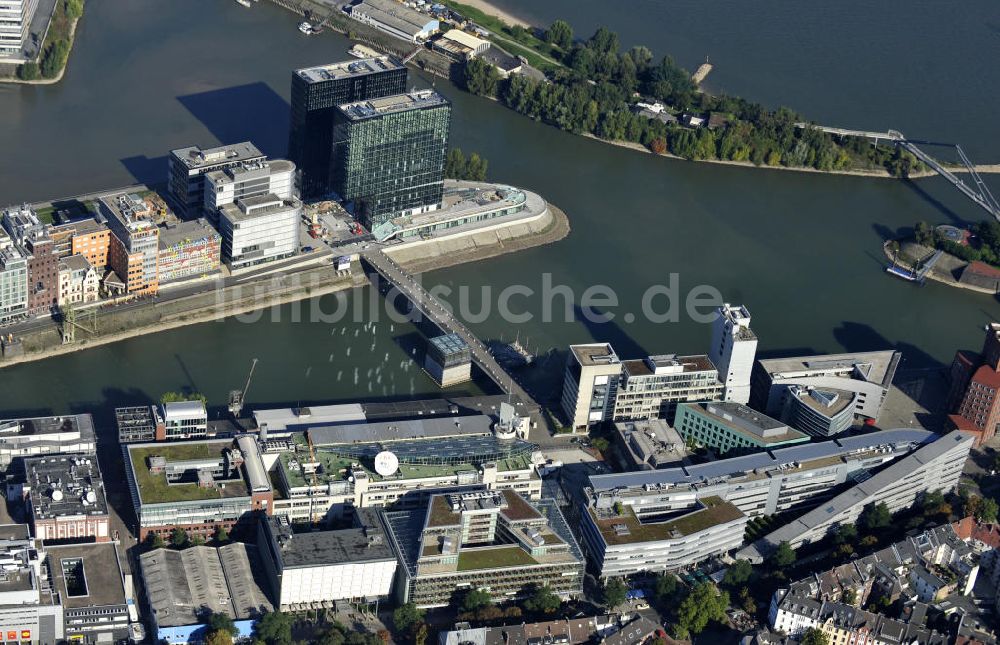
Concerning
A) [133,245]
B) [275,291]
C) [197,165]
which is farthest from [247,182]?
[133,245]

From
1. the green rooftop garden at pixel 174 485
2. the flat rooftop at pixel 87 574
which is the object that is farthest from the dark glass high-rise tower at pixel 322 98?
the flat rooftop at pixel 87 574

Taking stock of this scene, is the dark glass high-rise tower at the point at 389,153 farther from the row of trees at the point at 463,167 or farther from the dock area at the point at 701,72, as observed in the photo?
the dock area at the point at 701,72

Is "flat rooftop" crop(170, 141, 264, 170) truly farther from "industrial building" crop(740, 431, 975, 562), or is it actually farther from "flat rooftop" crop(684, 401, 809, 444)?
"industrial building" crop(740, 431, 975, 562)

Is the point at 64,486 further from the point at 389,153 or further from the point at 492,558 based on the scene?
the point at 389,153

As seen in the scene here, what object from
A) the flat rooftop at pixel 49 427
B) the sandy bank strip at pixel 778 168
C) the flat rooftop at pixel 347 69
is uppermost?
the flat rooftop at pixel 347 69

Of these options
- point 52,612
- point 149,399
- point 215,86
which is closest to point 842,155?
point 215,86

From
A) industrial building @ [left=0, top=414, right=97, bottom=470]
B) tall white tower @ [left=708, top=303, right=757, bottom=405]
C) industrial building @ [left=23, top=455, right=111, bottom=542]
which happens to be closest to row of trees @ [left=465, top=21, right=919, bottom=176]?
tall white tower @ [left=708, top=303, right=757, bottom=405]
